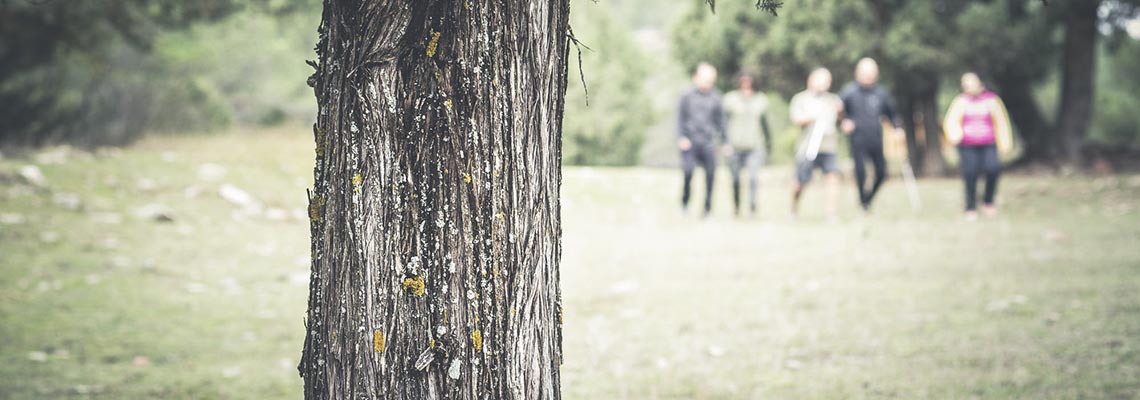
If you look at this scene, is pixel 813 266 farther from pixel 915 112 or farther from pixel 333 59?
pixel 915 112

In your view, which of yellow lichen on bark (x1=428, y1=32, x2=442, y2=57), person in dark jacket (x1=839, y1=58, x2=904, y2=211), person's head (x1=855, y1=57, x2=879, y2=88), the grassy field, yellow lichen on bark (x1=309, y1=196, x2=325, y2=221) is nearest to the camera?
yellow lichen on bark (x1=428, y1=32, x2=442, y2=57)

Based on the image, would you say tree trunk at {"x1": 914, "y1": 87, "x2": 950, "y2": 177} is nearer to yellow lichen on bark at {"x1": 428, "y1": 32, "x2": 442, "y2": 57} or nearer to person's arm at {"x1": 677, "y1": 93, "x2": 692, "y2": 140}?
person's arm at {"x1": 677, "y1": 93, "x2": 692, "y2": 140}

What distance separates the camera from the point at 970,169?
1171 cm

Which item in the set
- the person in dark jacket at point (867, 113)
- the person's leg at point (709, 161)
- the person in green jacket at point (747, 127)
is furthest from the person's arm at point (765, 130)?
the person in dark jacket at point (867, 113)

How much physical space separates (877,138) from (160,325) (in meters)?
8.39

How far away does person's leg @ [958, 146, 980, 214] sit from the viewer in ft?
38.4

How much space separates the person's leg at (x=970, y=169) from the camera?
11.7 metres

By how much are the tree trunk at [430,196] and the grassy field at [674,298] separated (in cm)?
232

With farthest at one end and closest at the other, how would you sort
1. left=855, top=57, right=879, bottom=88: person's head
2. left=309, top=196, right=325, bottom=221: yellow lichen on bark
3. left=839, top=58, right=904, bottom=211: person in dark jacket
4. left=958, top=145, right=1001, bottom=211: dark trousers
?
left=958, top=145, right=1001, bottom=211: dark trousers → left=839, top=58, right=904, bottom=211: person in dark jacket → left=855, top=57, right=879, bottom=88: person's head → left=309, top=196, right=325, bottom=221: yellow lichen on bark

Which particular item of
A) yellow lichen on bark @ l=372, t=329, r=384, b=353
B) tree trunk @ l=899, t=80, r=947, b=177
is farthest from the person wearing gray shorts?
tree trunk @ l=899, t=80, r=947, b=177

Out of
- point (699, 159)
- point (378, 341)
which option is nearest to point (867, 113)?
point (699, 159)

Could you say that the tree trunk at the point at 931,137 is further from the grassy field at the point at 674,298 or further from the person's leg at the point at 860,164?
the person's leg at the point at 860,164

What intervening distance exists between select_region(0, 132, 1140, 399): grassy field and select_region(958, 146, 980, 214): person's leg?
55cm

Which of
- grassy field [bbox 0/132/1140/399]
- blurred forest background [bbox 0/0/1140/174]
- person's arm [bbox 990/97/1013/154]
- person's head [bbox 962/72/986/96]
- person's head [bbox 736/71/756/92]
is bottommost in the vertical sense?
grassy field [bbox 0/132/1140/399]
